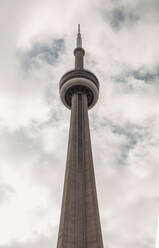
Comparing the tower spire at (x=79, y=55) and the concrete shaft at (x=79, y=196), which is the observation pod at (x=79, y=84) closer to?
the tower spire at (x=79, y=55)

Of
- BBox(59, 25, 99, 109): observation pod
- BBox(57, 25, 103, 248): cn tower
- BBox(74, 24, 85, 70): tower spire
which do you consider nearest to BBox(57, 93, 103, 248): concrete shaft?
BBox(57, 25, 103, 248): cn tower

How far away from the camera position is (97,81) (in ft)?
227

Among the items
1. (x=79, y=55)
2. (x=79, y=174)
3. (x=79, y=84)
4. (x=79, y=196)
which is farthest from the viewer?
(x=79, y=55)

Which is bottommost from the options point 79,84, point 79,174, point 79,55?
point 79,174

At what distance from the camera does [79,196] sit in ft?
173

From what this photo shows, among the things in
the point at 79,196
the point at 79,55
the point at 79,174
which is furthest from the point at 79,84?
the point at 79,196

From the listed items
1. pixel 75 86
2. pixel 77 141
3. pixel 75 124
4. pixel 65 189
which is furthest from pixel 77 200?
pixel 75 86

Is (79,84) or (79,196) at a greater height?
(79,84)

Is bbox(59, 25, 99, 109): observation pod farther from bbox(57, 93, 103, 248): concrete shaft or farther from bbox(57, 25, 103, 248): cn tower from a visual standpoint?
bbox(57, 93, 103, 248): concrete shaft

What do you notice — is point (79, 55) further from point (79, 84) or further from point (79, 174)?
point (79, 174)

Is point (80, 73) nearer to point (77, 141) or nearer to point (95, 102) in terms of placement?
point (95, 102)

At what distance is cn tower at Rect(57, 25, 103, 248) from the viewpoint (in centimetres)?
4797

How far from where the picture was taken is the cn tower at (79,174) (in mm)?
47969

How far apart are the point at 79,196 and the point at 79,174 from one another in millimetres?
4035
